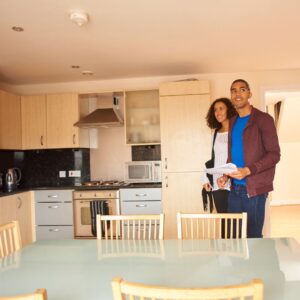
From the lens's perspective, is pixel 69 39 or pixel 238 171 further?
pixel 69 39

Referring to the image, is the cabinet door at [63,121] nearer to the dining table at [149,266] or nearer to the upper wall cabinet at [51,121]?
the upper wall cabinet at [51,121]

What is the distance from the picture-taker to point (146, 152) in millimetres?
4281

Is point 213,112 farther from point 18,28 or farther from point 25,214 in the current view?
point 25,214

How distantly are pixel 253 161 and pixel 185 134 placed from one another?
1.71 metres

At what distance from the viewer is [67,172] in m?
4.42

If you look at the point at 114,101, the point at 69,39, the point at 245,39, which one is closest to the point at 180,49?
the point at 245,39

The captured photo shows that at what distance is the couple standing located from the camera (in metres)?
2.05

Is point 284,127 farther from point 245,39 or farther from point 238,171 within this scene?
point 238,171

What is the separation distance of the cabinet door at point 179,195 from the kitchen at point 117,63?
12 mm

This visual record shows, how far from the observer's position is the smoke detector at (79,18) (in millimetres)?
2215

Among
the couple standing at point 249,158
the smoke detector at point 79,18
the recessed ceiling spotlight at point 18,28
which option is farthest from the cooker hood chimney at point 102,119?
the couple standing at point 249,158

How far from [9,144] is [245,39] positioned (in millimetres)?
2940

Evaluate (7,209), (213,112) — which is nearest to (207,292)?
(213,112)

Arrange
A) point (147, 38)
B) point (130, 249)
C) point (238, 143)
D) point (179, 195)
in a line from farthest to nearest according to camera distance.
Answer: point (179, 195), point (147, 38), point (238, 143), point (130, 249)
